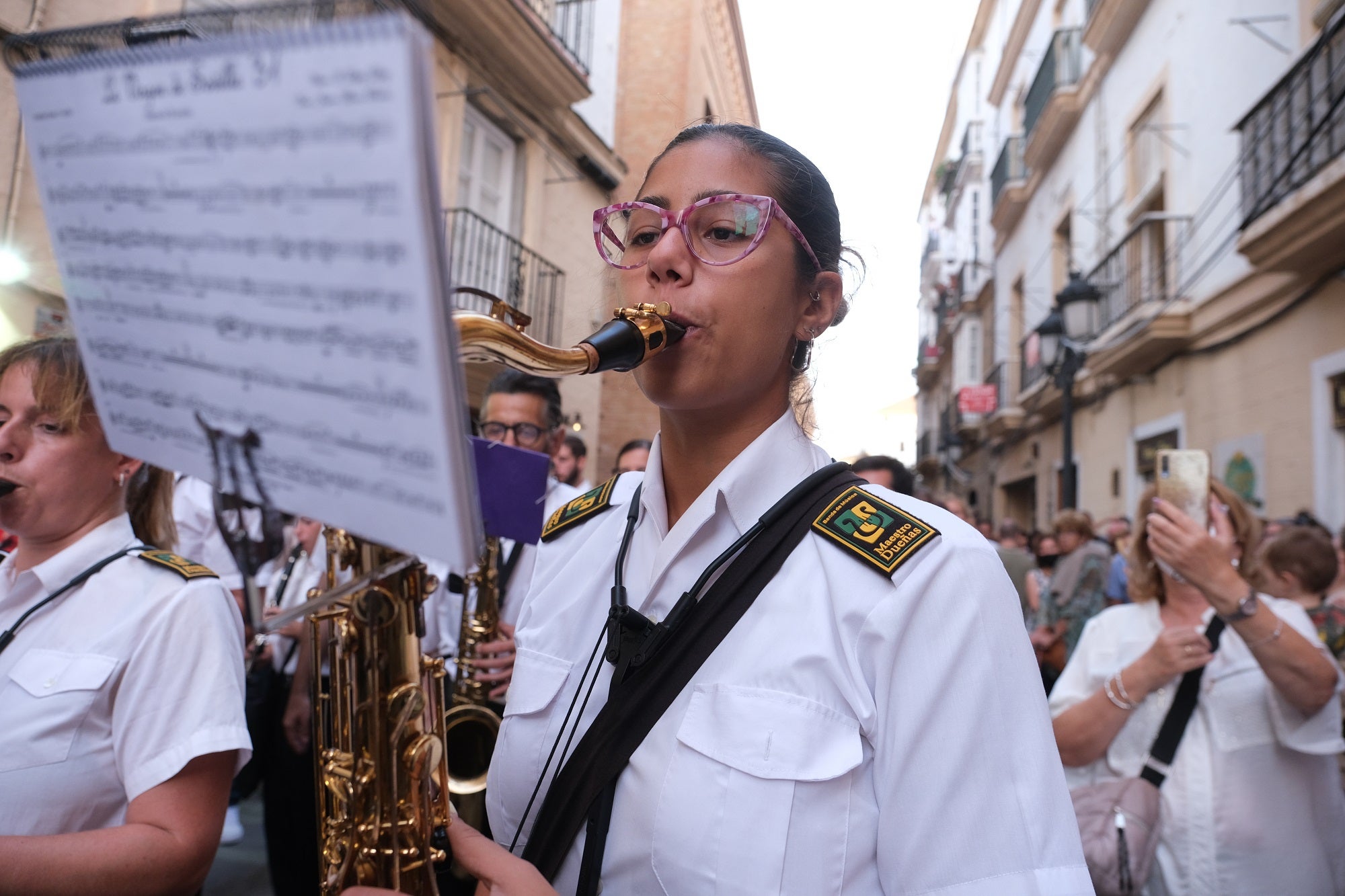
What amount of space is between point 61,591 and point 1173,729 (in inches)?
111

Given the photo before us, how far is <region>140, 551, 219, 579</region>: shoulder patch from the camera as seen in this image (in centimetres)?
184

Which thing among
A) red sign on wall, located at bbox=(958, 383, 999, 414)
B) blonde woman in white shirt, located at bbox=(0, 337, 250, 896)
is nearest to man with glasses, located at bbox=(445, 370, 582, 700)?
blonde woman in white shirt, located at bbox=(0, 337, 250, 896)

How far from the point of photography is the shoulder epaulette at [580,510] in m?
1.85

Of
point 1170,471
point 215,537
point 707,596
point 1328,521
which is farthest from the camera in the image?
point 1328,521

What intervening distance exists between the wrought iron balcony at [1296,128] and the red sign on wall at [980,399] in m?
12.5

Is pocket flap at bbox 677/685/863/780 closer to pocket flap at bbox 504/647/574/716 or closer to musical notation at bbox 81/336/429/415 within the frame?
pocket flap at bbox 504/647/574/716

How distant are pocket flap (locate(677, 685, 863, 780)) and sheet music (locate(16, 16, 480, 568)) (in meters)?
0.65

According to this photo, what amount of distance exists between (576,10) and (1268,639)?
1140cm

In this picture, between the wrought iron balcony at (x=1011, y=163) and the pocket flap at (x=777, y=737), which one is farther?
the wrought iron balcony at (x=1011, y=163)

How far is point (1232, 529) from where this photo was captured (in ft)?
9.91

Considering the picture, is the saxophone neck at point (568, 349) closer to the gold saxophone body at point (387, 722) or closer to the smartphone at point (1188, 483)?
the gold saxophone body at point (387, 722)

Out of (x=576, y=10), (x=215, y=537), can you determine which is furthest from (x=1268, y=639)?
(x=576, y=10)

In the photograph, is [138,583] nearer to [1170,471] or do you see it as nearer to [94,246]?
[94,246]

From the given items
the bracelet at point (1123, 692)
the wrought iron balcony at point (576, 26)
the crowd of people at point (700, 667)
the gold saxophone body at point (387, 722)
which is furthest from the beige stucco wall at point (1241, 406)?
the gold saxophone body at point (387, 722)
